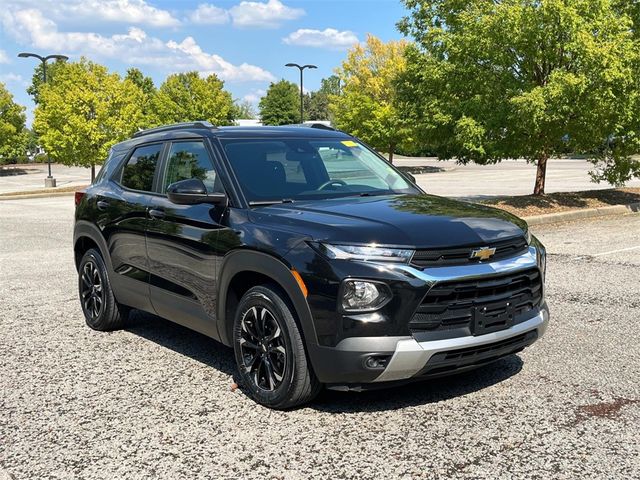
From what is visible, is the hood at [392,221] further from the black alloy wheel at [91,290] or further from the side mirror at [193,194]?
the black alloy wheel at [91,290]

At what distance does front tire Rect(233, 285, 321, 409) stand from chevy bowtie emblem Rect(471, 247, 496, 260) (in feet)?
3.60

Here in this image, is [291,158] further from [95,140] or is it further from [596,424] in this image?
[95,140]

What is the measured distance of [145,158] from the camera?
5.72 meters

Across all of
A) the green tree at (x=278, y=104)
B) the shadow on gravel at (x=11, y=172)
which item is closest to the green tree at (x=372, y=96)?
the shadow on gravel at (x=11, y=172)

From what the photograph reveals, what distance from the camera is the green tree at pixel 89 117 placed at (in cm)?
3253

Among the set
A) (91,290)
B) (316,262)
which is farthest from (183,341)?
(316,262)

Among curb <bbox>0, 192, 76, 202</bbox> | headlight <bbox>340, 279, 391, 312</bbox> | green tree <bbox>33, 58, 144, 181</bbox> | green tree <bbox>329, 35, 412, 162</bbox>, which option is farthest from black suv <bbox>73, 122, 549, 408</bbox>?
green tree <bbox>329, 35, 412, 162</bbox>

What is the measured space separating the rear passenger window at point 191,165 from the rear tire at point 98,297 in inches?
50.5

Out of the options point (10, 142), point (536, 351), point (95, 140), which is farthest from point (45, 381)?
point (10, 142)

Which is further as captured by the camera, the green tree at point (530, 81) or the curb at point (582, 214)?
the curb at point (582, 214)

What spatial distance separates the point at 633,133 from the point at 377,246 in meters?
12.7

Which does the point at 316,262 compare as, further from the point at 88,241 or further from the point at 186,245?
the point at 88,241

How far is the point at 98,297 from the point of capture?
242 inches

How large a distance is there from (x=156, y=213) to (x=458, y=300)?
250cm
